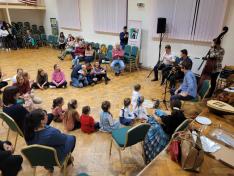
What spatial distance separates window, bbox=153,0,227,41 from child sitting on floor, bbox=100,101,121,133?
3.90m

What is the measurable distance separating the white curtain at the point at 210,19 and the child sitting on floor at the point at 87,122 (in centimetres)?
413

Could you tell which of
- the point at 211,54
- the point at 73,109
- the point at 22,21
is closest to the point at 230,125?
the point at 73,109

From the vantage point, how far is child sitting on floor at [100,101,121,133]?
3225 mm

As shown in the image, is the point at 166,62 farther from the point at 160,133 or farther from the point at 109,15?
the point at 160,133

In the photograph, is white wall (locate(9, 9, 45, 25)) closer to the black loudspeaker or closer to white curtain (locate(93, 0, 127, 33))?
white curtain (locate(93, 0, 127, 33))

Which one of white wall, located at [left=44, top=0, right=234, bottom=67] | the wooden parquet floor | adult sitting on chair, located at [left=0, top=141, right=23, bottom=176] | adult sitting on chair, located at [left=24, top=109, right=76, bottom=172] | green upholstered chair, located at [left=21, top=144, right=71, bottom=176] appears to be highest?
white wall, located at [left=44, top=0, right=234, bottom=67]

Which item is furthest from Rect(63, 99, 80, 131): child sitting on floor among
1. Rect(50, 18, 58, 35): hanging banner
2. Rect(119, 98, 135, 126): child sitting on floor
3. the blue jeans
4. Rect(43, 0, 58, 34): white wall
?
Rect(43, 0, 58, 34): white wall

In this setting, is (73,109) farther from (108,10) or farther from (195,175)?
(108,10)

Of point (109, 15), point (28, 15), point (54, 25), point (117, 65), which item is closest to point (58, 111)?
point (117, 65)

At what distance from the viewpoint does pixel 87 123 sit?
11.0ft

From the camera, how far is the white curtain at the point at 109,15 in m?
7.37

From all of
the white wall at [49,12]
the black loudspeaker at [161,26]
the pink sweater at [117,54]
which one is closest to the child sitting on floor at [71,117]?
the pink sweater at [117,54]

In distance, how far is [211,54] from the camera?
4949mm

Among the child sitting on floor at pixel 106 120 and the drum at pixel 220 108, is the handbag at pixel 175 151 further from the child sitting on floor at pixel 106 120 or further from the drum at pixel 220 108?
the child sitting on floor at pixel 106 120
